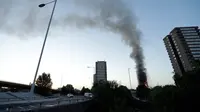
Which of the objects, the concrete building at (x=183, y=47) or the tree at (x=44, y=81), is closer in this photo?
the tree at (x=44, y=81)

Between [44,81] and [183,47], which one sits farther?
[183,47]

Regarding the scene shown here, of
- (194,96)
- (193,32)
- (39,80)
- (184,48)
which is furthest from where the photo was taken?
(193,32)

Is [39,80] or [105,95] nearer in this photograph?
[105,95]

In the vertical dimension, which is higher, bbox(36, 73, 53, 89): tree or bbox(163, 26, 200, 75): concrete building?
bbox(163, 26, 200, 75): concrete building

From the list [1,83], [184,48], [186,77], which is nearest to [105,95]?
[186,77]

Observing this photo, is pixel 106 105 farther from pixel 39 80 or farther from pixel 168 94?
pixel 39 80

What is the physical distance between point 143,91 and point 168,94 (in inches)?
2412

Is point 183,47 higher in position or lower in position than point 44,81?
higher

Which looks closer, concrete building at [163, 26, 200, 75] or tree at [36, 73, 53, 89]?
tree at [36, 73, 53, 89]

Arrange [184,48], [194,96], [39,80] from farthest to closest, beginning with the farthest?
[184,48]
[39,80]
[194,96]

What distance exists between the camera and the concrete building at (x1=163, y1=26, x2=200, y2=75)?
125m

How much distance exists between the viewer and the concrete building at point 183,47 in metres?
125

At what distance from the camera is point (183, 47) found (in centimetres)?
13000

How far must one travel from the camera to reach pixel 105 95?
122 ft
